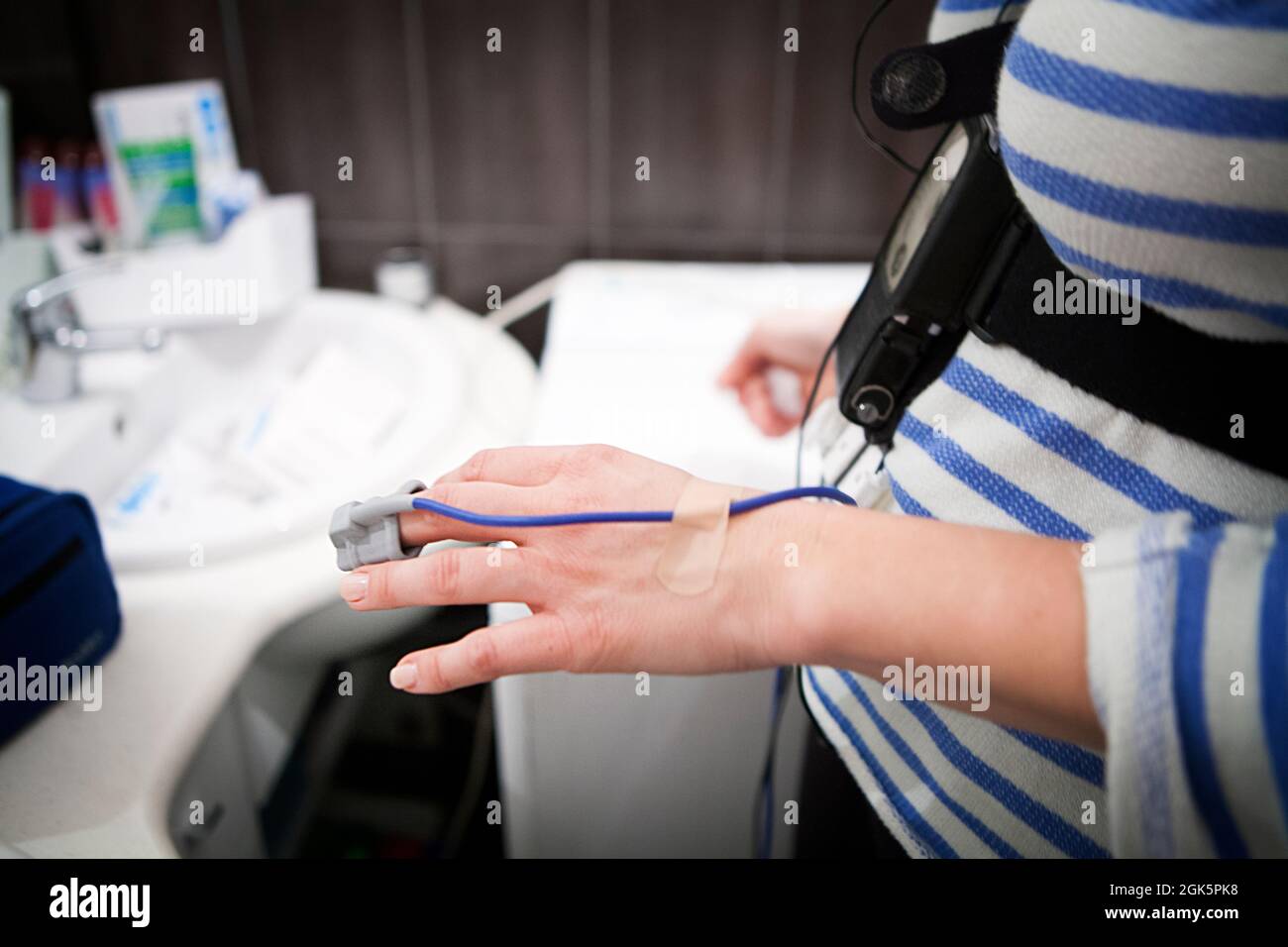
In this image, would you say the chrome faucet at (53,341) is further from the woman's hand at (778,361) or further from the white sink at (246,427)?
the woman's hand at (778,361)

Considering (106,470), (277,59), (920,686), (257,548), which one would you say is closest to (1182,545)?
(920,686)

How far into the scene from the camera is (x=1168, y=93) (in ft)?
0.97

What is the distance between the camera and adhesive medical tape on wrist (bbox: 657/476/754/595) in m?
0.35

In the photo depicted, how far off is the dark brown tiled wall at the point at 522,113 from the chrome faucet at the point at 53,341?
0.39 m

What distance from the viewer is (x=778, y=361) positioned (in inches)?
29.0

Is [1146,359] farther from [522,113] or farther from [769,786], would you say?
[522,113]

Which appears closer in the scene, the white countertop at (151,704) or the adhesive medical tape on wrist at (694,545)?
the adhesive medical tape on wrist at (694,545)

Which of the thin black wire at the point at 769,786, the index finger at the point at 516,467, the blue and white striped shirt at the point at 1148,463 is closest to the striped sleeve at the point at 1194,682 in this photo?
the blue and white striped shirt at the point at 1148,463

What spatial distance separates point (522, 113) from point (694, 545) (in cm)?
91

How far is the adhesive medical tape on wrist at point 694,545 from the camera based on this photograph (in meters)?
0.35

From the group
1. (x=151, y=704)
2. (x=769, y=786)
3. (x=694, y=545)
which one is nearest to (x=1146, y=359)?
(x=694, y=545)

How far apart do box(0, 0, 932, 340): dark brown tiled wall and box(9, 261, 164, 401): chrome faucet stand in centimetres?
39

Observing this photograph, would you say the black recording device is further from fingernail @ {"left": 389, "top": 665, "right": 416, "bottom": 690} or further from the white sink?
the white sink
